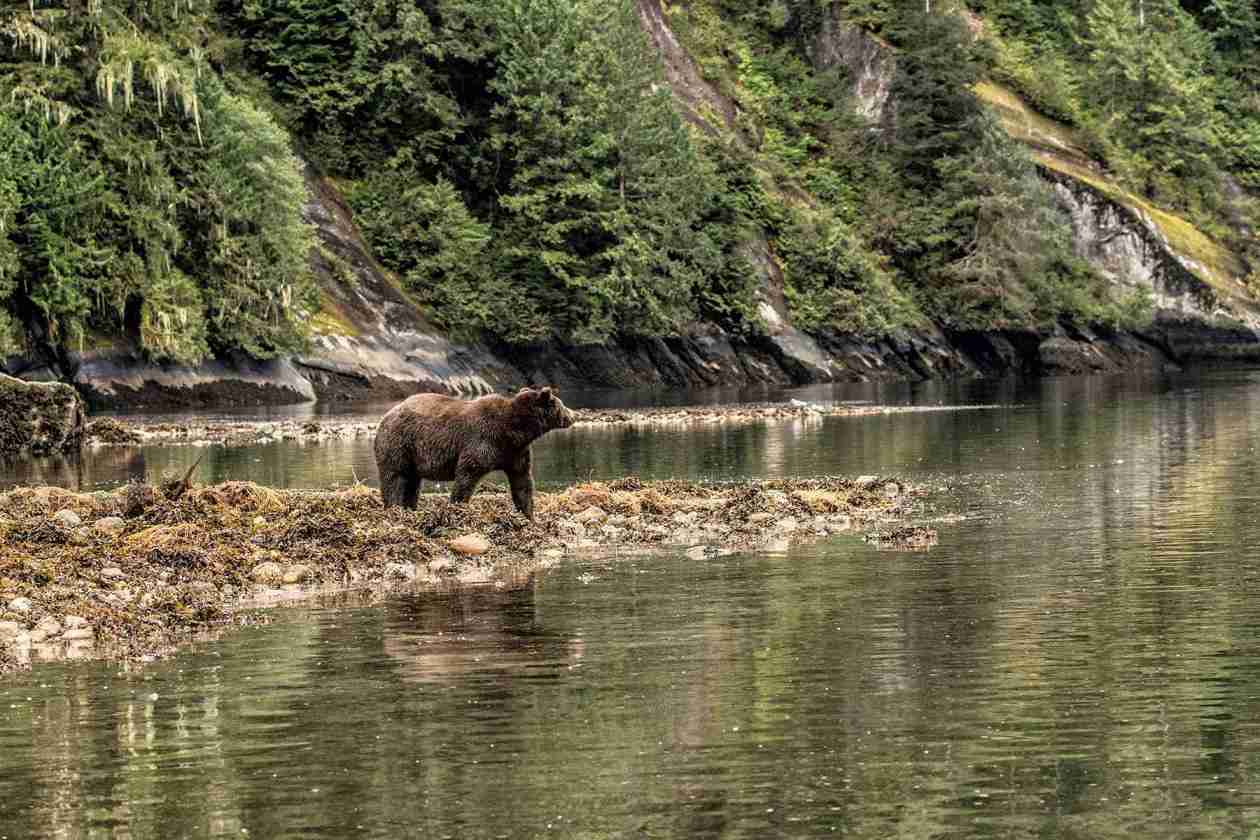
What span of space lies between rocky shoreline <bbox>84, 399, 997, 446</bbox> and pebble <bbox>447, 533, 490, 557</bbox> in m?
25.0

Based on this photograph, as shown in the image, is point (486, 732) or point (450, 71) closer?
point (486, 732)

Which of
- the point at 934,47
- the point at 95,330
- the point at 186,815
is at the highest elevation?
the point at 934,47

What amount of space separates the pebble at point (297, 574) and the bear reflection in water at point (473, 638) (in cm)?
188

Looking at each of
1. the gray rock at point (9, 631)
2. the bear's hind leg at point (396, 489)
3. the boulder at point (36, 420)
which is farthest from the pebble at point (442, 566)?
the boulder at point (36, 420)

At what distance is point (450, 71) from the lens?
3765 inches

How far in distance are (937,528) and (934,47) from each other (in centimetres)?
8718

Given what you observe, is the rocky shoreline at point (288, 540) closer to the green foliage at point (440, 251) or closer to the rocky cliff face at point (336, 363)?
the rocky cliff face at point (336, 363)

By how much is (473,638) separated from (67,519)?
9504mm

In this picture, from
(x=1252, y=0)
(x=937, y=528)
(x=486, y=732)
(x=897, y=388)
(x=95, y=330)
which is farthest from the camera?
(x=1252, y=0)

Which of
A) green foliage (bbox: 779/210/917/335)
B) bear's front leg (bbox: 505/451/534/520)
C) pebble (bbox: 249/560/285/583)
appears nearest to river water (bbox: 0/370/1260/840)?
pebble (bbox: 249/560/285/583)

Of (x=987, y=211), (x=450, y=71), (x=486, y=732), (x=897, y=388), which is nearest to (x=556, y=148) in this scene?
(x=450, y=71)

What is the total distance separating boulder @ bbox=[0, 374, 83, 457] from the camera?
1855 inches

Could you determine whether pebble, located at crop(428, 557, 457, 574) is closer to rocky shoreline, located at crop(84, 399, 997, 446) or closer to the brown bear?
the brown bear

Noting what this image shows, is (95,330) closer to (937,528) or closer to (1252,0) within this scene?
(937,528)
